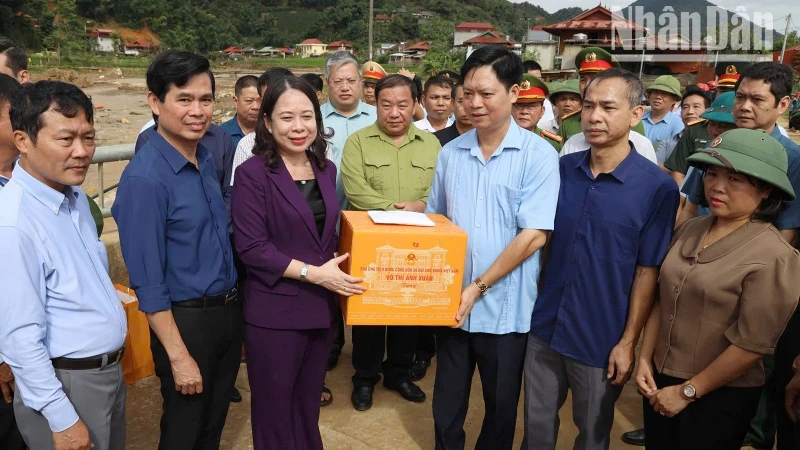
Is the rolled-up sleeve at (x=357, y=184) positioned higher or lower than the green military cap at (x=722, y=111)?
lower

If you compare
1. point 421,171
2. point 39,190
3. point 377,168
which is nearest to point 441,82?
point 421,171

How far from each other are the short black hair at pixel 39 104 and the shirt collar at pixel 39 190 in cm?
12

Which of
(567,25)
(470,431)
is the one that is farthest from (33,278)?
(567,25)

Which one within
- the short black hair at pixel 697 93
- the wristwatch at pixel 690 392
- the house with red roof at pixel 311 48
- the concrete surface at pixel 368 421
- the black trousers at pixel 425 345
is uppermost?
the house with red roof at pixel 311 48

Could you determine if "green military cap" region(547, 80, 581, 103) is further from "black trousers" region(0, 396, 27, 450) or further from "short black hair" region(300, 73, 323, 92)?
"black trousers" region(0, 396, 27, 450)

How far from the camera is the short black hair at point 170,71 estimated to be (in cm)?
225

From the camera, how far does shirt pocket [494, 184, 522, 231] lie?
2.56 meters

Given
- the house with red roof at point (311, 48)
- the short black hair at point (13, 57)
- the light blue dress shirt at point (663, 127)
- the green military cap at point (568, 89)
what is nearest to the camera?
the short black hair at point (13, 57)

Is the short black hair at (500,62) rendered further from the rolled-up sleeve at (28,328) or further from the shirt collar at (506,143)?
the rolled-up sleeve at (28,328)

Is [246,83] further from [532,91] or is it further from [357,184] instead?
[532,91]

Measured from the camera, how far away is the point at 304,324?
8.20 feet

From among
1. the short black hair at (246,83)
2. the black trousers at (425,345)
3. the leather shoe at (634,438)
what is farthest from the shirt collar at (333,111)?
the leather shoe at (634,438)

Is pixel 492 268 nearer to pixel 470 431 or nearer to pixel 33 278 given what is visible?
pixel 470 431

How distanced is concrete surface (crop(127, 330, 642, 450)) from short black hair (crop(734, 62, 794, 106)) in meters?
2.06
